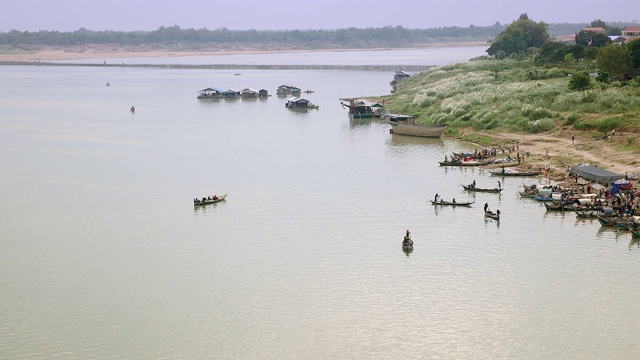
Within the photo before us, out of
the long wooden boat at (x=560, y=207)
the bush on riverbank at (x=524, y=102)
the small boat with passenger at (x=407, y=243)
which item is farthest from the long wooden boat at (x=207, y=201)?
the bush on riverbank at (x=524, y=102)

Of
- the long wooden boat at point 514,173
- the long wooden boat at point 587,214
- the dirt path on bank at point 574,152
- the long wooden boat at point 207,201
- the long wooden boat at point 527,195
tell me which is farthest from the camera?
the long wooden boat at point 514,173

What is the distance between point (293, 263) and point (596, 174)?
66.8 feet

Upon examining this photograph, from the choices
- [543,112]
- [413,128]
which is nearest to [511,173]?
[543,112]

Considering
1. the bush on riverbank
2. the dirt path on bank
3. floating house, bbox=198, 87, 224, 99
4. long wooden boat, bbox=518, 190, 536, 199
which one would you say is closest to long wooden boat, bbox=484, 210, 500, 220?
long wooden boat, bbox=518, 190, 536, 199

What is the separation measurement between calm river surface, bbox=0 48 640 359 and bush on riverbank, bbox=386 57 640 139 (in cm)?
812

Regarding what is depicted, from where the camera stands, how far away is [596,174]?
44.9 m

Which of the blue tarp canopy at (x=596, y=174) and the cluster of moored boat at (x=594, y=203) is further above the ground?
the blue tarp canopy at (x=596, y=174)

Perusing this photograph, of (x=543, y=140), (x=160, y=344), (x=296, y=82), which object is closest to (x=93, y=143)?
(x=543, y=140)

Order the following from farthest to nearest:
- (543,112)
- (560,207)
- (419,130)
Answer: (419,130)
(543,112)
(560,207)

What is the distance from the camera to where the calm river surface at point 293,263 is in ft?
88.3

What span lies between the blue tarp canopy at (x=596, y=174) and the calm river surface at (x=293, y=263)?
3936 millimetres

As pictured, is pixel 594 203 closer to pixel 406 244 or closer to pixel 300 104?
pixel 406 244

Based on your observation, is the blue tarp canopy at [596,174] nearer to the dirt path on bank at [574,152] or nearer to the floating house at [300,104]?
the dirt path on bank at [574,152]

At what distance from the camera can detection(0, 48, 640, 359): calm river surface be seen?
26922mm
